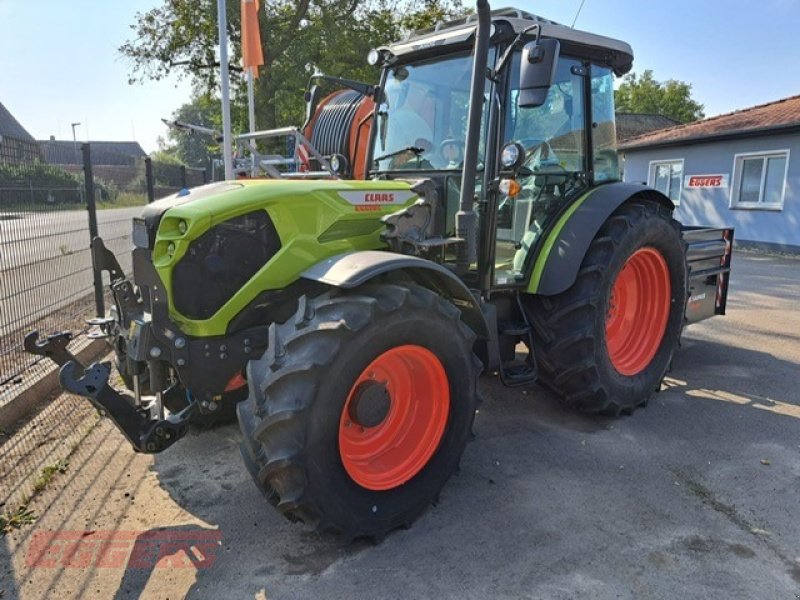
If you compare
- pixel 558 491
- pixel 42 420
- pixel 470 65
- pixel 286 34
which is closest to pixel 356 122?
pixel 470 65

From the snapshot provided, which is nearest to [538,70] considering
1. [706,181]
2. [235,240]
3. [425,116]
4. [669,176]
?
[425,116]

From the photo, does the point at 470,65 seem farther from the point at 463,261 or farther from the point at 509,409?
the point at 509,409

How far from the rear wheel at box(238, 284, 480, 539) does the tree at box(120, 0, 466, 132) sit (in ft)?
46.2

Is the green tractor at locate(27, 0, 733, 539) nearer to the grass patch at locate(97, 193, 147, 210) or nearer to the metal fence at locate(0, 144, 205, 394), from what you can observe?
the metal fence at locate(0, 144, 205, 394)

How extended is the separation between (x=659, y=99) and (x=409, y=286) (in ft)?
142

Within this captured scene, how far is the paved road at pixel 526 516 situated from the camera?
7.95 feet

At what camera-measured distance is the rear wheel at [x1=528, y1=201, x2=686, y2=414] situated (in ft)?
12.1

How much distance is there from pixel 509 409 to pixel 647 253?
59.3 inches

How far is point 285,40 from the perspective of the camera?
16.0m

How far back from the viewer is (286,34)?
1603cm

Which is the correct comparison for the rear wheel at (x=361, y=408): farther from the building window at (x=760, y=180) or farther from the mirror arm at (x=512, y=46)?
the building window at (x=760, y=180)

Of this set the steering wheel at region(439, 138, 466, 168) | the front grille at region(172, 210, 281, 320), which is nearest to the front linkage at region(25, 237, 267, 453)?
the front grille at region(172, 210, 281, 320)

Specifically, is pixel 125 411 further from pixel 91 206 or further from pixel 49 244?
pixel 91 206

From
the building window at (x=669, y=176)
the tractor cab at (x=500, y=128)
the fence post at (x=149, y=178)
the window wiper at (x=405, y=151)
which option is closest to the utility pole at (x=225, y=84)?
the fence post at (x=149, y=178)
